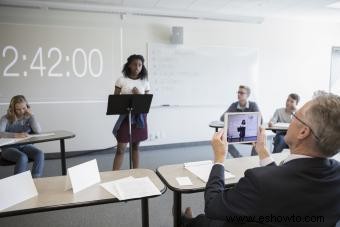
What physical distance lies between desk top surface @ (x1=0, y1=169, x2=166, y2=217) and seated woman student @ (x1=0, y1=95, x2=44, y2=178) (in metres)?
1.54

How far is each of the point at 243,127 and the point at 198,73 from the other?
11.0 ft

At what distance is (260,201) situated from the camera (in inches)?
37.2

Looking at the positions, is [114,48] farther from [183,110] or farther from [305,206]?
A: [305,206]

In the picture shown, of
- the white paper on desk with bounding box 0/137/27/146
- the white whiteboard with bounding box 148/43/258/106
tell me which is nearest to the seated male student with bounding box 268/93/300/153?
the white whiteboard with bounding box 148/43/258/106

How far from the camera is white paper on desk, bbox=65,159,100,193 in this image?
145 cm

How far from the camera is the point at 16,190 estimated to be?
52.1 inches

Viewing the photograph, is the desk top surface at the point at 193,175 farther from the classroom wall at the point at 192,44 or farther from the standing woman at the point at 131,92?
the classroom wall at the point at 192,44

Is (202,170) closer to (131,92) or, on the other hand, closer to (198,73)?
(131,92)

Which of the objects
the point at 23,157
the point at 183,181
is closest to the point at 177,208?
the point at 183,181

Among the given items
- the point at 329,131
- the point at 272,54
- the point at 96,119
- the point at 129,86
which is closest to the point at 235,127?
the point at 329,131

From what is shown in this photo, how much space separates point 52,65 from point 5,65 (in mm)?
615

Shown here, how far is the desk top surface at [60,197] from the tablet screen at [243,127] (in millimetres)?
514

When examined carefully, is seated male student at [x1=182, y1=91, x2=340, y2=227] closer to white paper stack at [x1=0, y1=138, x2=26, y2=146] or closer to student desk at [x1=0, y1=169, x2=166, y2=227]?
student desk at [x1=0, y1=169, x2=166, y2=227]

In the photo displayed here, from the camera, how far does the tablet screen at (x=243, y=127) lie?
167 cm
